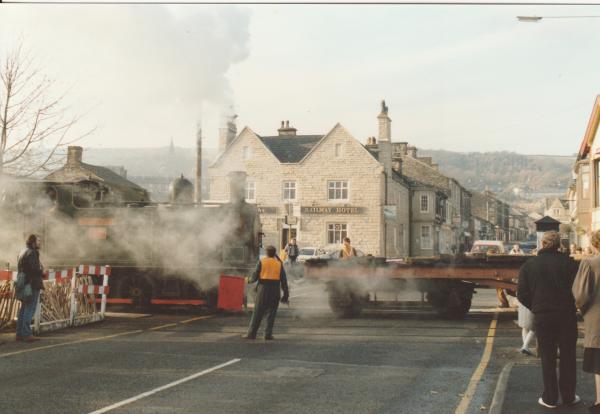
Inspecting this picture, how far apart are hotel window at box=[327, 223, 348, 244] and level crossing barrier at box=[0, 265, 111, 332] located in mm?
31353

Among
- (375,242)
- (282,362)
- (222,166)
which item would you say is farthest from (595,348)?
(375,242)

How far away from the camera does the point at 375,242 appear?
45.3m

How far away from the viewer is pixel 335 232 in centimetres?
4591

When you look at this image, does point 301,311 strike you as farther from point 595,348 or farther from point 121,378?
point 595,348

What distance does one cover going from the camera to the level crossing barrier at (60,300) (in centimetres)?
1284

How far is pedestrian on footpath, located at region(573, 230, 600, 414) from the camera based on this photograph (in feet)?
20.5

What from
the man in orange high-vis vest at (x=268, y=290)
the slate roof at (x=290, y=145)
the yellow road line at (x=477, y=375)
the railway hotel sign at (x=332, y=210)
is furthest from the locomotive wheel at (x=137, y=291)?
the slate roof at (x=290, y=145)

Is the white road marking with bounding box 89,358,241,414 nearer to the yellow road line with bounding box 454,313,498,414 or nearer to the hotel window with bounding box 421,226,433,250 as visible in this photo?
the yellow road line with bounding box 454,313,498,414

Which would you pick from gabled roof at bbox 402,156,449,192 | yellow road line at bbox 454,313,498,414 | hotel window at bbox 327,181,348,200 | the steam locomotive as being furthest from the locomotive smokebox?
gabled roof at bbox 402,156,449,192

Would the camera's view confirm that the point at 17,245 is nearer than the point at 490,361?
No

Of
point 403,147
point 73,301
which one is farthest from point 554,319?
point 403,147

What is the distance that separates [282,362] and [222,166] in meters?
16.8

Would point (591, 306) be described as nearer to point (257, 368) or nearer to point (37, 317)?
point (257, 368)

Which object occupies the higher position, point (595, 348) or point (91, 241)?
point (91, 241)
